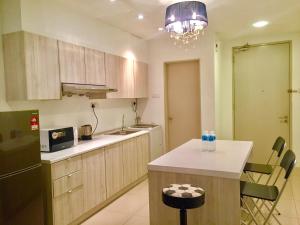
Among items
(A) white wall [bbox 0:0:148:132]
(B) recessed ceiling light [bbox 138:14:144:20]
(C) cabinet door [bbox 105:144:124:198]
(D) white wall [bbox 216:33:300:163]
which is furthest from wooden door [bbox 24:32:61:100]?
(D) white wall [bbox 216:33:300:163]

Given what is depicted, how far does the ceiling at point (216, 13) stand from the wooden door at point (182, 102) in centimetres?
92

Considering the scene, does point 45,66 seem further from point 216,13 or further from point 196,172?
point 216,13

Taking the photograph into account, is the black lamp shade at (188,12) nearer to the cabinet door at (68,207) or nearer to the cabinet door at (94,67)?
the cabinet door at (94,67)

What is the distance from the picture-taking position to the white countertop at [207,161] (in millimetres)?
2132

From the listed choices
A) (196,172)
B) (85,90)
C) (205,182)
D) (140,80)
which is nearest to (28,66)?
(85,90)

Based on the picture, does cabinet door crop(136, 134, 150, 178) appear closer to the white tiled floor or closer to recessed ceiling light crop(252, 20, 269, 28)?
the white tiled floor

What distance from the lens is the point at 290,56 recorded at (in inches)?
192

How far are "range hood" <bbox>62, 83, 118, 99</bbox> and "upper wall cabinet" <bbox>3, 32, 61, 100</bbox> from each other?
204 millimetres

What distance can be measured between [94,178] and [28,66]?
1.58 meters

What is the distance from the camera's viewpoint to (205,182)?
7.16 feet

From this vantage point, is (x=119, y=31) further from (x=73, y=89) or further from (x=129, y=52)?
(x=73, y=89)

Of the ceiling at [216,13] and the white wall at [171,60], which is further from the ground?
the ceiling at [216,13]

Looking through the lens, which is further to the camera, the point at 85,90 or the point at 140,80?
the point at 140,80

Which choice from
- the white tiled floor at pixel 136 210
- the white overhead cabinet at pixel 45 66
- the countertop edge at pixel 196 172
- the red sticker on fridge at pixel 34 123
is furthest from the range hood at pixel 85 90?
the white tiled floor at pixel 136 210
